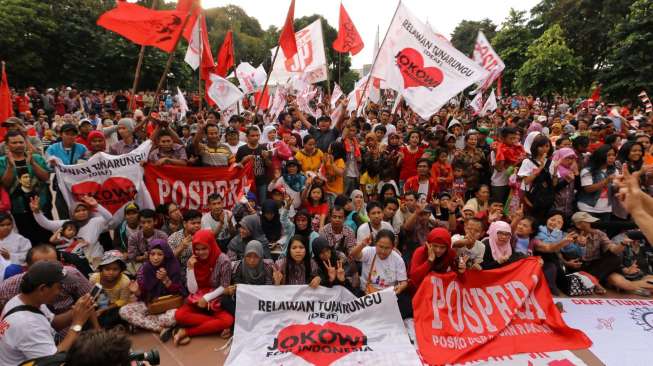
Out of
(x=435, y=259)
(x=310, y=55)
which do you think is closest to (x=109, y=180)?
(x=435, y=259)

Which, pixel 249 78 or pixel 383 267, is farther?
pixel 249 78

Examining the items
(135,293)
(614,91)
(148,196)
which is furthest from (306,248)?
(614,91)

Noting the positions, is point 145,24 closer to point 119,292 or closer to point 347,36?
point 119,292

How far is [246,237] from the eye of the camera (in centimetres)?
492

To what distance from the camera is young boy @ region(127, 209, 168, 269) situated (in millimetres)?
4836

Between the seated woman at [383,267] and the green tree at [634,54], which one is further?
the green tree at [634,54]

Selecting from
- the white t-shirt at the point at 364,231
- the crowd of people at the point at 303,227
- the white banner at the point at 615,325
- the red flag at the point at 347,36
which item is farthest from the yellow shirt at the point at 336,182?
the red flag at the point at 347,36

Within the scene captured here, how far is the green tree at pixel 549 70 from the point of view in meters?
24.7

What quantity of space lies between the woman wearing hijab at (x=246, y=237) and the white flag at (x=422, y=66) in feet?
9.38

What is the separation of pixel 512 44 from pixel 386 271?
35.3 metres

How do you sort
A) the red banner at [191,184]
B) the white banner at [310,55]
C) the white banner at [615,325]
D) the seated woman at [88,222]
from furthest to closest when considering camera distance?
1. the white banner at [310,55]
2. the red banner at [191,184]
3. the seated woman at [88,222]
4. the white banner at [615,325]

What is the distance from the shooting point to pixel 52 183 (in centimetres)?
546

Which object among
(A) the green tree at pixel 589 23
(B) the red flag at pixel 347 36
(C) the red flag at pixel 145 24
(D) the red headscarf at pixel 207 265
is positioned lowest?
(D) the red headscarf at pixel 207 265

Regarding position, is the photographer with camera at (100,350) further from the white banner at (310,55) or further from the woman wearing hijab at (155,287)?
the white banner at (310,55)
